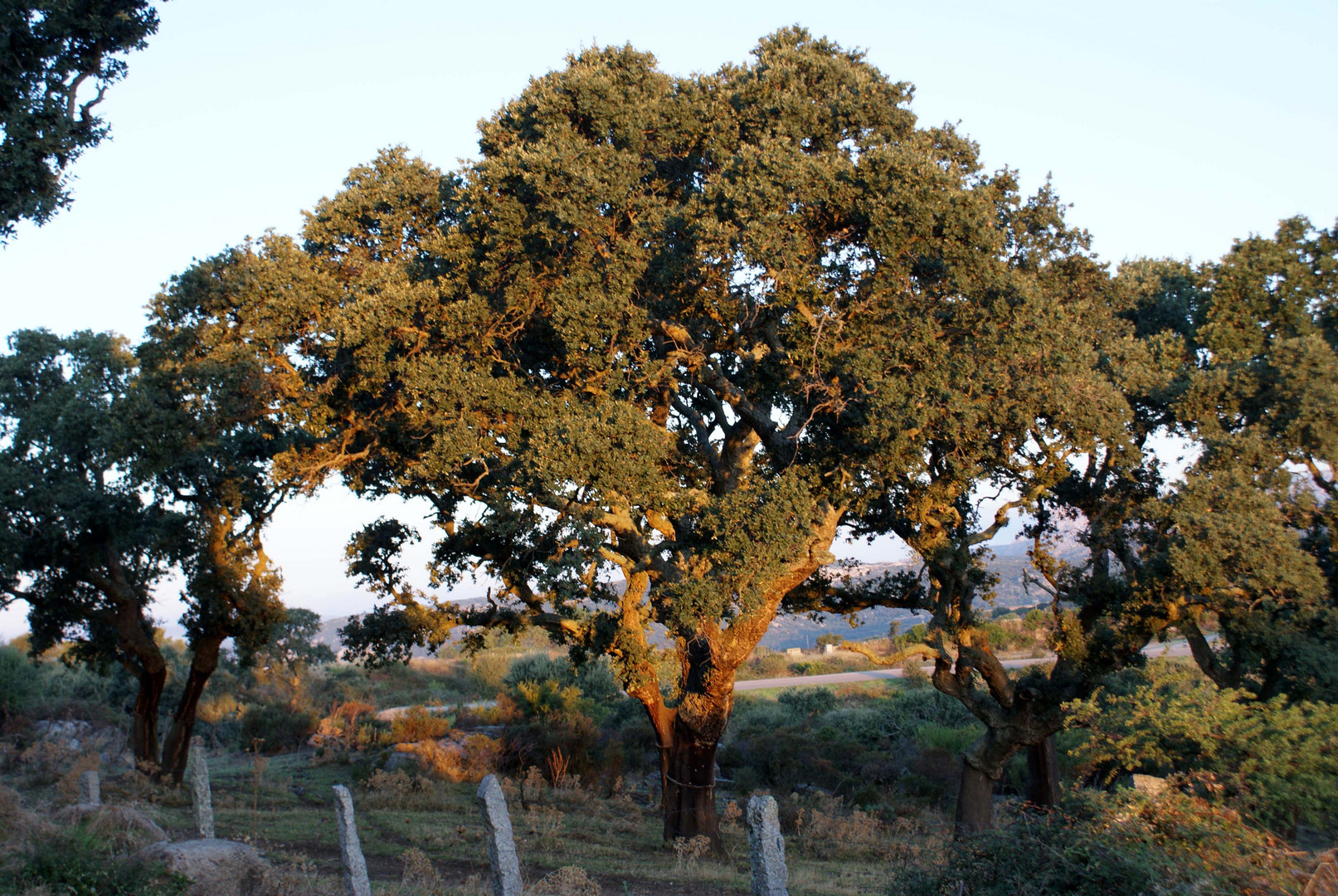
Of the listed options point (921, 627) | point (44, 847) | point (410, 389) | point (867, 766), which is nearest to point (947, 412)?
point (410, 389)

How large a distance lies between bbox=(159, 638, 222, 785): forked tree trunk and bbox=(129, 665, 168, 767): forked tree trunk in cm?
62

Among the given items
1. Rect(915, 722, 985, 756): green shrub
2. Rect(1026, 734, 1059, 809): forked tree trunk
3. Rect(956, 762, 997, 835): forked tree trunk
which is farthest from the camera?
Rect(915, 722, 985, 756): green shrub

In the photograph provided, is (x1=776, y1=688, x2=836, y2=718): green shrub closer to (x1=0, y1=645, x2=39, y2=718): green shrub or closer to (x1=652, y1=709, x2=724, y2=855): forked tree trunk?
(x1=652, y1=709, x2=724, y2=855): forked tree trunk

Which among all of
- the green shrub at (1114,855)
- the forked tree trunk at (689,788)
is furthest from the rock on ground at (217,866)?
the forked tree trunk at (689,788)

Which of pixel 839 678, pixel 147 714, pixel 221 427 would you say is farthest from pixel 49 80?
pixel 839 678

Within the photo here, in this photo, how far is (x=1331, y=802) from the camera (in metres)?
8.30

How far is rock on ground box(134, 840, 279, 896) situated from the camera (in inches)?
343

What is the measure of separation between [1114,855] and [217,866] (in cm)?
795

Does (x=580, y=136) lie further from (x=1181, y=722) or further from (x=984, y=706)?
(x=984, y=706)

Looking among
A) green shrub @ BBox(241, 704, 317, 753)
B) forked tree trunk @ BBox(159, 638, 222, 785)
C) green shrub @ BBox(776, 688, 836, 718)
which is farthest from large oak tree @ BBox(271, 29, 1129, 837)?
green shrub @ BBox(241, 704, 317, 753)

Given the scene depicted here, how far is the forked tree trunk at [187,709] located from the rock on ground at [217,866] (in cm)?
1236

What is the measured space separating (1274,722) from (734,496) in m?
6.64

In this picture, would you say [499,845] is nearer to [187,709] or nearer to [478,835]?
[478,835]

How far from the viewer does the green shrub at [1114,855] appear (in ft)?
20.0
